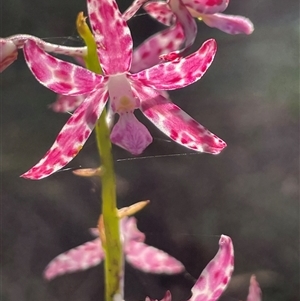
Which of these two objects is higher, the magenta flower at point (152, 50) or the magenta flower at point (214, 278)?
the magenta flower at point (152, 50)

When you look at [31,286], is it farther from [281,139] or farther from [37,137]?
[281,139]

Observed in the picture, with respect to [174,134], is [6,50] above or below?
above

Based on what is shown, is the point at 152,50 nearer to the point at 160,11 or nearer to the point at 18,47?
the point at 160,11

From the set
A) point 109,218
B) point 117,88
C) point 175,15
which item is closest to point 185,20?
point 175,15

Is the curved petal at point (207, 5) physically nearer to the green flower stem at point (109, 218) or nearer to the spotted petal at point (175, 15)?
the spotted petal at point (175, 15)

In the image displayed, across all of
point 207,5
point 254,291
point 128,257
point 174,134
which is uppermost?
point 207,5

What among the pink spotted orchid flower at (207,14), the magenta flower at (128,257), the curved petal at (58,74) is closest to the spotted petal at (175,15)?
the pink spotted orchid flower at (207,14)

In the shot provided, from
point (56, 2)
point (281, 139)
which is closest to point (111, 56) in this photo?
point (56, 2)
